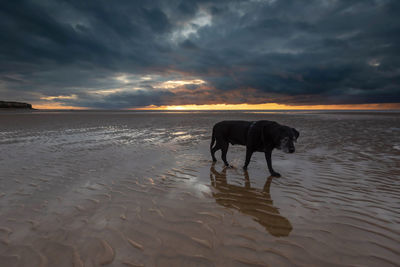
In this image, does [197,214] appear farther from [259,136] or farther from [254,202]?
[259,136]

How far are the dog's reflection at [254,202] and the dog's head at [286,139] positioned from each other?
1022 mm

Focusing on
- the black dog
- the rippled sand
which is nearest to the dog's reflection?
the rippled sand

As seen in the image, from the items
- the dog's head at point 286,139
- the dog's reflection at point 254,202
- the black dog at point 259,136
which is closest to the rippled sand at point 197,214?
the dog's reflection at point 254,202

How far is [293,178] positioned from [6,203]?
6887 mm

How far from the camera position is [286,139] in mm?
5020

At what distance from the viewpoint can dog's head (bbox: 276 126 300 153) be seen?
4.98 meters

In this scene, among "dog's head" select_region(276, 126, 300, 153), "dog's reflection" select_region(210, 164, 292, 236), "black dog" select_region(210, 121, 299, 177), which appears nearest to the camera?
"dog's reflection" select_region(210, 164, 292, 236)

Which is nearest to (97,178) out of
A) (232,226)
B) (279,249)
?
(232,226)

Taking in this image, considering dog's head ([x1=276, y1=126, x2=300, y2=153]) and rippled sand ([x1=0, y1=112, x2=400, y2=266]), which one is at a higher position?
dog's head ([x1=276, y1=126, x2=300, y2=153])

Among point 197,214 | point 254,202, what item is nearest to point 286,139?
point 254,202

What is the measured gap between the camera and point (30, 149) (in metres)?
8.73

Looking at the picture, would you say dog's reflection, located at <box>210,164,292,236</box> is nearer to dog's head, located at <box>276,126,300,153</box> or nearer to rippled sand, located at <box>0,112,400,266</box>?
rippled sand, located at <box>0,112,400,266</box>

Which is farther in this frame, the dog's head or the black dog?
the black dog

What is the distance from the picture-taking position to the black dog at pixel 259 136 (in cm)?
509
